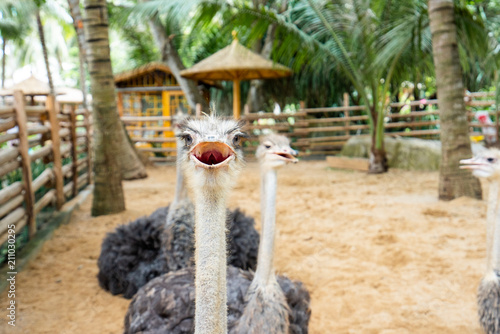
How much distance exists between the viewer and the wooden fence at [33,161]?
368cm

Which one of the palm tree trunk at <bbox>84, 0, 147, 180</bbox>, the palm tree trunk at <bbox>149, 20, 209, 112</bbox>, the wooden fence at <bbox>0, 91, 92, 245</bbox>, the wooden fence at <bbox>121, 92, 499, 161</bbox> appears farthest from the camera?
the palm tree trunk at <bbox>149, 20, 209, 112</bbox>

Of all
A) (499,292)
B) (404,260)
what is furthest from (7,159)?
(499,292)

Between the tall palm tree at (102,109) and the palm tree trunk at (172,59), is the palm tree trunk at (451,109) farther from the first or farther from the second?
the palm tree trunk at (172,59)

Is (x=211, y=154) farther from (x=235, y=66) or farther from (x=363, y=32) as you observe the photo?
(x=235, y=66)

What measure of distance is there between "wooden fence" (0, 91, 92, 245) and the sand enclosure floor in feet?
1.22

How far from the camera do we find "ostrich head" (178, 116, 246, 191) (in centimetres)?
121

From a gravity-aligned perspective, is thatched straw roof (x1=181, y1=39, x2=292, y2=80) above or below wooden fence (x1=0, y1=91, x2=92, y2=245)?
above

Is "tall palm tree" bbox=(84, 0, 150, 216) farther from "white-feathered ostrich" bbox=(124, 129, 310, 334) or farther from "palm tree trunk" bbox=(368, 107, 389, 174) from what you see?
"palm tree trunk" bbox=(368, 107, 389, 174)

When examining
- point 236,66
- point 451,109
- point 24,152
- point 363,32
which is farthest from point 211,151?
point 236,66

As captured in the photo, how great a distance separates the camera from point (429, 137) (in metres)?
11.4

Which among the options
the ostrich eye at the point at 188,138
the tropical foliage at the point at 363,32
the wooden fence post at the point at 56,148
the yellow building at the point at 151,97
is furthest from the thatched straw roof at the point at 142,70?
the ostrich eye at the point at 188,138

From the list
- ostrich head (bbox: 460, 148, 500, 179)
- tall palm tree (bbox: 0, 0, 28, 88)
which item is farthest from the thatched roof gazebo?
tall palm tree (bbox: 0, 0, 28, 88)

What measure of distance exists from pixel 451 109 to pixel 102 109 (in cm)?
395

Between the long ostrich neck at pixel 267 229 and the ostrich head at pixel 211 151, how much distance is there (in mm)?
724
